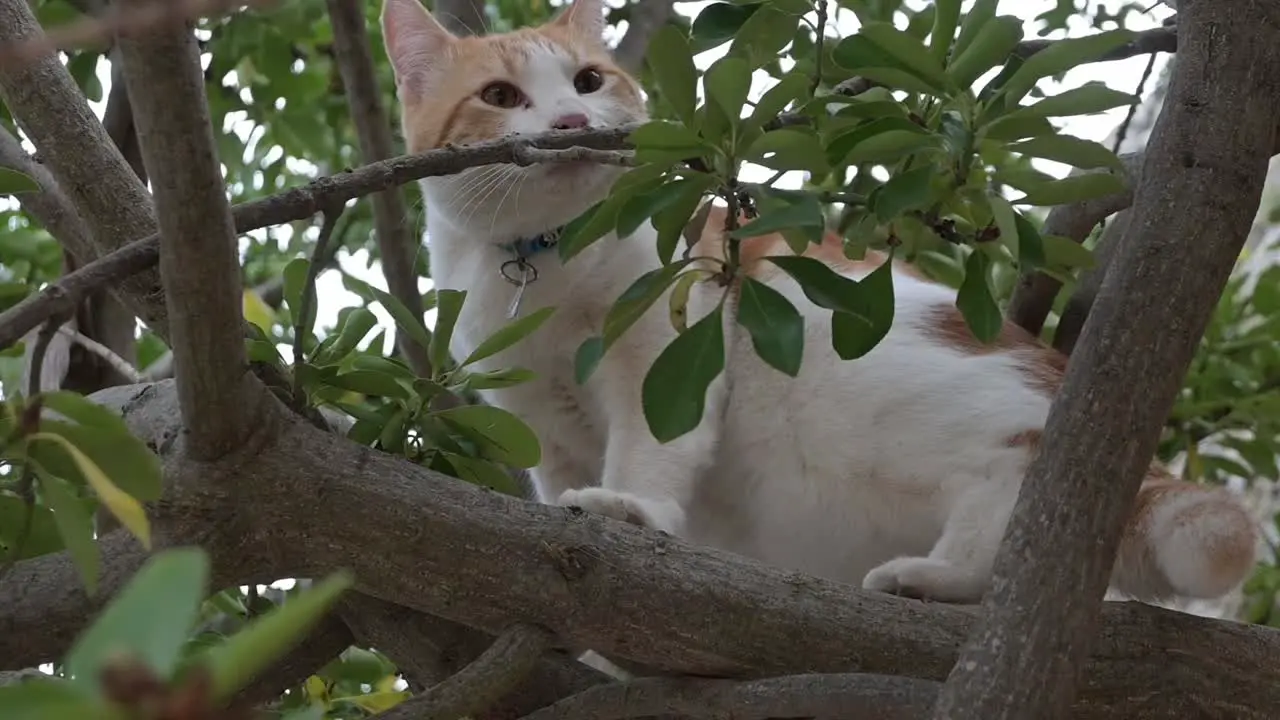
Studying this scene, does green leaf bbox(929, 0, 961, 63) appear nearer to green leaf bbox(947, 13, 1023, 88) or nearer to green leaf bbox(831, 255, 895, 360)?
green leaf bbox(947, 13, 1023, 88)

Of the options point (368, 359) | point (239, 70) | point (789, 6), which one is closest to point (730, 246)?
point (789, 6)

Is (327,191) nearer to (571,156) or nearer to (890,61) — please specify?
(571,156)

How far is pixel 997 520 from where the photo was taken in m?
1.74

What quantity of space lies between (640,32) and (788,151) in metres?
1.61

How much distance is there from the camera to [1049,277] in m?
2.22

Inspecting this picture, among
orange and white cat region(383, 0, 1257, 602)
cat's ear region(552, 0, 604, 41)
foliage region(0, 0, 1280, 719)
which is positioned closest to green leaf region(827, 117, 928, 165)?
foliage region(0, 0, 1280, 719)

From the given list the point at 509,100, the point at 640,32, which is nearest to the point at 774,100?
the point at 509,100

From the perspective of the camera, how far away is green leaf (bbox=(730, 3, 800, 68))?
1.54m

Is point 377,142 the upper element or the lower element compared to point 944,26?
lower

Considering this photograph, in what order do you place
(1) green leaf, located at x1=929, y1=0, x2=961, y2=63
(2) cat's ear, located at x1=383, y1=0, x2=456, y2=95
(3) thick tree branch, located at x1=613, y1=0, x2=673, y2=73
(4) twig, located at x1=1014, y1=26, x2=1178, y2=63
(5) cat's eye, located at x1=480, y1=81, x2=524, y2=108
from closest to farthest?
(1) green leaf, located at x1=929, y1=0, x2=961, y2=63, (4) twig, located at x1=1014, y1=26, x2=1178, y2=63, (5) cat's eye, located at x1=480, y1=81, x2=524, y2=108, (2) cat's ear, located at x1=383, y1=0, x2=456, y2=95, (3) thick tree branch, located at x1=613, y1=0, x2=673, y2=73

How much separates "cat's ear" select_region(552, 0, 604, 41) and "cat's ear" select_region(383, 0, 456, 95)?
0.22m

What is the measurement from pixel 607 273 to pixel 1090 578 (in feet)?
3.48

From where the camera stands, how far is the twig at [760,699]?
4.20ft

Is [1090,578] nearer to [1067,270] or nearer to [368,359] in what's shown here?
[1067,270]
